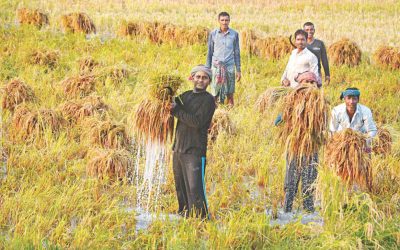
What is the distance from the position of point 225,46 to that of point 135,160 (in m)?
2.21

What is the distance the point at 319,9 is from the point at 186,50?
973 cm

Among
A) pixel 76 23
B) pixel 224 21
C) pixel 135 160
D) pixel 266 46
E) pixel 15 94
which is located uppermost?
pixel 76 23

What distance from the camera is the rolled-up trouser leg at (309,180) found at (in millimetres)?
4938

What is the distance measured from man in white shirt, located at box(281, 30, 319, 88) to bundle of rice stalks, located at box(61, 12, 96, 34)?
7876 mm

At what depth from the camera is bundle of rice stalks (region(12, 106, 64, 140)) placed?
20.9ft

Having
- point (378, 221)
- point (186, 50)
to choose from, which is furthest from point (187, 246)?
point (186, 50)

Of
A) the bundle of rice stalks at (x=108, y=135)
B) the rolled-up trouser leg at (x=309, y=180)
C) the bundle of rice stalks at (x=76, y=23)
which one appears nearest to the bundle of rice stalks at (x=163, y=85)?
the rolled-up trouser leg at (x=309, y=180)

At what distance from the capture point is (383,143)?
5.94 meters

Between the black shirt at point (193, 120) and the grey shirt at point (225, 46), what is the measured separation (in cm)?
295

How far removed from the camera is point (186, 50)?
11.3 metres

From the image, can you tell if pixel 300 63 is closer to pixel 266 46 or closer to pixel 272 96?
pixel 272 96

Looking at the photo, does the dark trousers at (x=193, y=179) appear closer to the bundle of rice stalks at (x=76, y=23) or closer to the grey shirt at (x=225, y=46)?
the grey shirt at (x=225, y=46)

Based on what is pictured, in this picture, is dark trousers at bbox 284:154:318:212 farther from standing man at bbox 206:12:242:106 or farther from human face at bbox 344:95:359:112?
standing man at bbox 206:12:242:106

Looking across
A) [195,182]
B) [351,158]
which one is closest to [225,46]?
[351,158]
